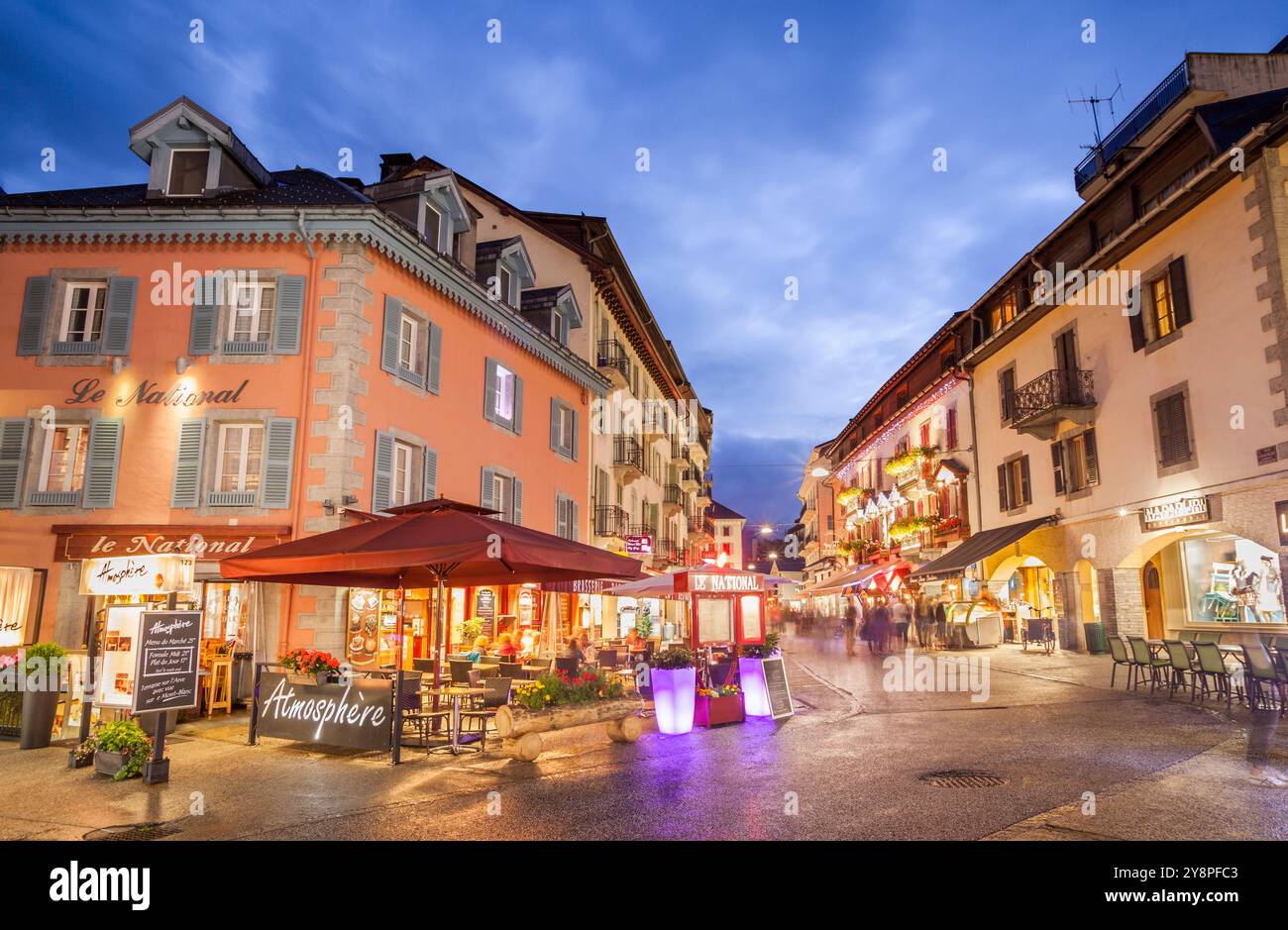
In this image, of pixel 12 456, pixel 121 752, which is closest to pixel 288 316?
pixel 12 456

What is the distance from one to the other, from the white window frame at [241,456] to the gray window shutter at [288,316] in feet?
4.89

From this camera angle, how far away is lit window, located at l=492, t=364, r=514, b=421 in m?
19.3

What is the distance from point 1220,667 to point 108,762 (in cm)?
1463

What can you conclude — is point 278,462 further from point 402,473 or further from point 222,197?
point 222,197

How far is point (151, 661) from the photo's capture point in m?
8.38

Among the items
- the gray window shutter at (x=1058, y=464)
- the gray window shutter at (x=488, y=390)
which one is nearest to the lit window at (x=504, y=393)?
the gray window shutter at (x=488, y=390)

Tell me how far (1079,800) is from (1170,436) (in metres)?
13.9

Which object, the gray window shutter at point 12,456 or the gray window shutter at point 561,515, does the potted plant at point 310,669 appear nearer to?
the gray window shutter at point 12,456

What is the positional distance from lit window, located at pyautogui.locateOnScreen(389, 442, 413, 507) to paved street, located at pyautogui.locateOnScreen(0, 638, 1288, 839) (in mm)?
5184

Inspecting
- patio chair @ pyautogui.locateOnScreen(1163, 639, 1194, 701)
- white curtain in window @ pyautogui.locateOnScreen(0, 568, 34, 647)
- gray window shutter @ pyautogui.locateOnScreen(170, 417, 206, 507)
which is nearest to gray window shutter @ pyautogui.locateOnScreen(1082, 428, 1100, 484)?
patio chair @ pyautogui.locateOnScreen(1163, 639, 1194, 701)

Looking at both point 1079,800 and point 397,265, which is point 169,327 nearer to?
point 397,265
